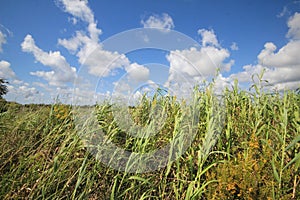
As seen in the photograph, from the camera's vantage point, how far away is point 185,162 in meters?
2.52

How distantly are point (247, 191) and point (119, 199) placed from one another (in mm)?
1179

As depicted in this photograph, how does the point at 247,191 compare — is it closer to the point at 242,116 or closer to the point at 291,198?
the point at 291,198

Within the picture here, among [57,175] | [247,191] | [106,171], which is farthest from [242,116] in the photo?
[57,175]

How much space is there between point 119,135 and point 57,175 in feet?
3.16

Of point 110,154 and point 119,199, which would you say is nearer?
point 119,199

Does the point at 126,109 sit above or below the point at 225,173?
above

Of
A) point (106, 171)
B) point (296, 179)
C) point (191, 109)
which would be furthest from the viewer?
point (191, 109)

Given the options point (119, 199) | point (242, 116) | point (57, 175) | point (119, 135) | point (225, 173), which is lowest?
point (119, 199)

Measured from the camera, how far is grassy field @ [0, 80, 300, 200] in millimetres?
2010

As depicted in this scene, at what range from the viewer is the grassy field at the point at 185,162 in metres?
2.01

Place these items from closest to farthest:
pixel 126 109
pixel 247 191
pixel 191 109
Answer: pixel 247 191
pixel 191 109
pixel 126 109

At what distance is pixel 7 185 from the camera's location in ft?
7.40

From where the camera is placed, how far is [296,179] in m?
2.13

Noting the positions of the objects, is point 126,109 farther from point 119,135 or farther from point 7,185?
point 7,185
